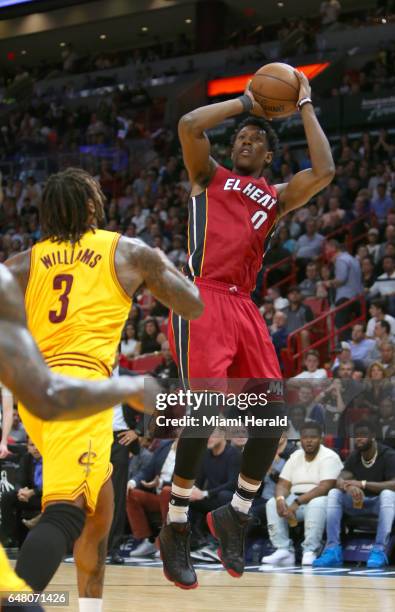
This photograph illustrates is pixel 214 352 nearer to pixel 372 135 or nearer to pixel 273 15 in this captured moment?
pixel 372 135

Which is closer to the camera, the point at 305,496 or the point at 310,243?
the point at 305,496

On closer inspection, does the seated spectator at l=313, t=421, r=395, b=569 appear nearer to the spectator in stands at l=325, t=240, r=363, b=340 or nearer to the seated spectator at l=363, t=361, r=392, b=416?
the seated spectator at l=363, t=361, r=392, b=416

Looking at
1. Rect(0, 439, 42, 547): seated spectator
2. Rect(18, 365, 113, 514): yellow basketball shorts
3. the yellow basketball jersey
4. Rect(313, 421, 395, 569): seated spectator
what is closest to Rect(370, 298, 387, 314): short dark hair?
Rect(313, 421, 395, 569): seated spectator

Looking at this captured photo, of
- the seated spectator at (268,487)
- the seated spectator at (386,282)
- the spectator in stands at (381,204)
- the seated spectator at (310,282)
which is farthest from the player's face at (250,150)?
the spectator in stands at (381,204)

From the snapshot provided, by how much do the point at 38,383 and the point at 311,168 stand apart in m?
4.04

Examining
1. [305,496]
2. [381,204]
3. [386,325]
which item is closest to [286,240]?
[381,204]

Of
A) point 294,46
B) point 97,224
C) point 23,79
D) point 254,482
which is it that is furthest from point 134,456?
point 23,79

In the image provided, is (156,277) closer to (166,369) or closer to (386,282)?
(166,369)

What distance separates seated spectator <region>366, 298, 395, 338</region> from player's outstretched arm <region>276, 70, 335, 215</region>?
7.19 meters

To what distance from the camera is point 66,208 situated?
16.9 ft

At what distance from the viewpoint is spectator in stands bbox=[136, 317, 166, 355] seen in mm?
15773

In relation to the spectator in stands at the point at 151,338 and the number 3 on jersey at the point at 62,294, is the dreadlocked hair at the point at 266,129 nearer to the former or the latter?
the number 3 on jersey at the point at 62,294

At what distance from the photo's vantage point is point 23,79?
32.9 metres

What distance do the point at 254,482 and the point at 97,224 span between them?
2.36 metres
